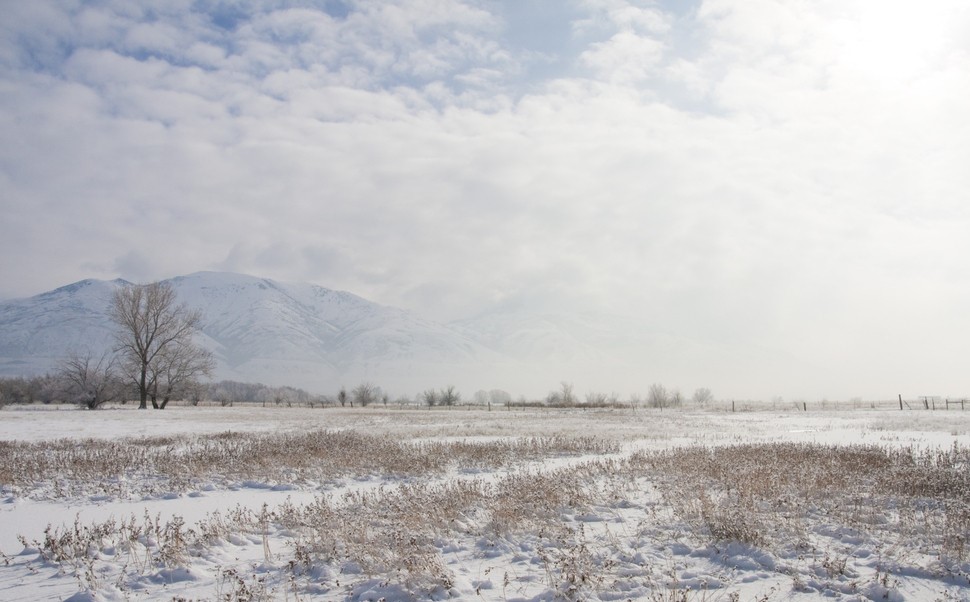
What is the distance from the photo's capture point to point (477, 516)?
1078cm

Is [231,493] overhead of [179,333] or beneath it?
beneath

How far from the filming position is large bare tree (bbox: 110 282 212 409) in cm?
6381

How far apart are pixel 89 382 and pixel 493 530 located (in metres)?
77.6

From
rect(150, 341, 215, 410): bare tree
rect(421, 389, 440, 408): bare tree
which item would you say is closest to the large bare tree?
rect(150, 341, 215, 410): bare tree

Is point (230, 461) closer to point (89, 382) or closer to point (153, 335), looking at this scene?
point (153, 335)

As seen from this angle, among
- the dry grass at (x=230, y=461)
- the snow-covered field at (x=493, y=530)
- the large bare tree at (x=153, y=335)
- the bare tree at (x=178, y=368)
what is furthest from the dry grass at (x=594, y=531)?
the bare tree at (x=178, y=368)

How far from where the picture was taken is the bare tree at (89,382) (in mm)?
67688

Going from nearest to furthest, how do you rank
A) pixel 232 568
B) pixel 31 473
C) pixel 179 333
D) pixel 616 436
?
1. pixel 232 568
2. pixel 31 473
3. pixel 616 436
4. pixel 179 333

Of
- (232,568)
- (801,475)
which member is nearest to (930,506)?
(801,475)

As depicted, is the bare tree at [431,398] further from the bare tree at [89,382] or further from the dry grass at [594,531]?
the dry grass at [594,531]

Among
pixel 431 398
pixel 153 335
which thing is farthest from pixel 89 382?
pixel 431 398

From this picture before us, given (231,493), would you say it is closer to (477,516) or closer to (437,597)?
(477,516)

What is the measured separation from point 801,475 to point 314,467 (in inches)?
559

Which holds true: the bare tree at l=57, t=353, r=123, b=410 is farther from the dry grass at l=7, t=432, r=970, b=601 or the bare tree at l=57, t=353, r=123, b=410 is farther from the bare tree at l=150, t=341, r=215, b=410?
the dry grass at l=7, t=432, r=970, b=601
